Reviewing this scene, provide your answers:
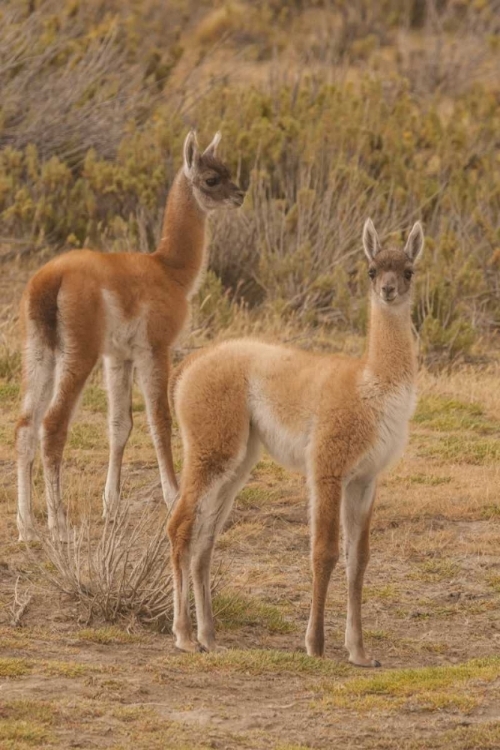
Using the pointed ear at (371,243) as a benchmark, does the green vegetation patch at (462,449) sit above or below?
below

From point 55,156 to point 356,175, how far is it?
314 centimetres

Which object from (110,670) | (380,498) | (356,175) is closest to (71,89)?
(356,175)

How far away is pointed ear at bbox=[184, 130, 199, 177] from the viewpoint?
859 centimetres

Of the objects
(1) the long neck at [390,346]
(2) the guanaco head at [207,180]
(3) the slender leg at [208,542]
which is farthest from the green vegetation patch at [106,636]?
(2) the guanaco head at [207,180]

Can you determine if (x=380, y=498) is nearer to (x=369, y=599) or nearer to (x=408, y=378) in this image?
(x=369, y=599)

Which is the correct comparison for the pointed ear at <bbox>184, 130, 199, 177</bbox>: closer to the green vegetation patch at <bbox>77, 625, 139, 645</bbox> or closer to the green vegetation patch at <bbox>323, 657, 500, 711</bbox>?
the green vegetation patch at <bbox>77, 625, 139, 645</bbox>

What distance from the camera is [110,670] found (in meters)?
5.23

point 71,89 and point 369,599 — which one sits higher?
point 71,89

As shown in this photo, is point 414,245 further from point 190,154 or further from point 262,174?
point 262,174

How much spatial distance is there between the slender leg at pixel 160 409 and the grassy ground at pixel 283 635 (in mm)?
404

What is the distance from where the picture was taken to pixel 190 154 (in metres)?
8.70

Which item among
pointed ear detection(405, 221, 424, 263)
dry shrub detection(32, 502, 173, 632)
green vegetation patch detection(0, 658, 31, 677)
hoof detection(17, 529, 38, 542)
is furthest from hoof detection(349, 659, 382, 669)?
hoof detection(17, 529, 38, 542)

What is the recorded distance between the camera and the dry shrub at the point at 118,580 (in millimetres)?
6117

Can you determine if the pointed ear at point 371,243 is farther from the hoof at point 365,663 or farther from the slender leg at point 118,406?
the slender leg at point 118,406
